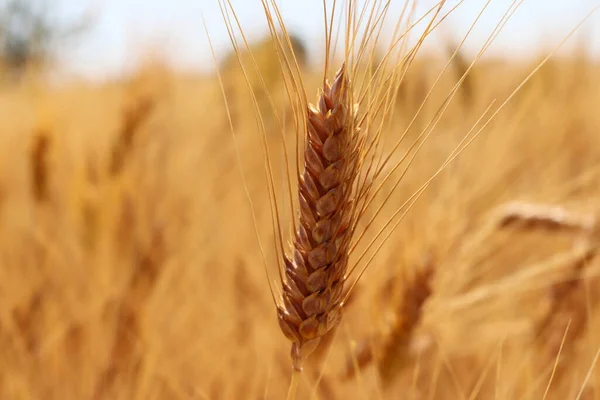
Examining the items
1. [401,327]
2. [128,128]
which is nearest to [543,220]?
[401,327]

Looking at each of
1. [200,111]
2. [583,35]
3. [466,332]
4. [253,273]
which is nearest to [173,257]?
[253,273]

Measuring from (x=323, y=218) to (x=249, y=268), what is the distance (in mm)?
656

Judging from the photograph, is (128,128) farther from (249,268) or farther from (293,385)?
(293,385)

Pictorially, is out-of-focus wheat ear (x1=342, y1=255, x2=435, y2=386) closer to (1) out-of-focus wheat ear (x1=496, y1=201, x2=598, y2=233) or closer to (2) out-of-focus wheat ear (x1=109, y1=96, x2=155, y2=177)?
(1) out-of-focus wheat ear (x1=496, y1=201, x2=598, y2=233)

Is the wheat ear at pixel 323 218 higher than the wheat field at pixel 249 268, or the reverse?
the wheat ear at pixel 323 218

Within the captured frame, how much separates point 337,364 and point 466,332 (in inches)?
8.6

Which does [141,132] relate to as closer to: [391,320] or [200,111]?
[200,111]

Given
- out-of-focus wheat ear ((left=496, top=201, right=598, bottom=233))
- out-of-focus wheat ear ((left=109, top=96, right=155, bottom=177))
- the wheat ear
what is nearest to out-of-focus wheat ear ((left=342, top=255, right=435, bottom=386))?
out-of-focus wheat ear ((left=496, top=201, right=598, bottom=233))

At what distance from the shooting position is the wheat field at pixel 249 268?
2.20ft

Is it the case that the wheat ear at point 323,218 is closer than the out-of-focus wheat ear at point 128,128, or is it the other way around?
the wheat ear at point 323,218

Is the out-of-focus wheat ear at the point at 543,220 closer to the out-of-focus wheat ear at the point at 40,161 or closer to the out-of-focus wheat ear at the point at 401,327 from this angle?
the out-of-focus wheat ear at the point at 401,327

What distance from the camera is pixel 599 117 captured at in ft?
5.24

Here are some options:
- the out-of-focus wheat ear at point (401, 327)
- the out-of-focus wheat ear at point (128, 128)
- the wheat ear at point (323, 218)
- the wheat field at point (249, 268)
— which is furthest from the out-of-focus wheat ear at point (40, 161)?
the wheat ear at point (323, 218)

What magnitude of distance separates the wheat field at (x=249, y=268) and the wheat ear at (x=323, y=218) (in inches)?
1.9
